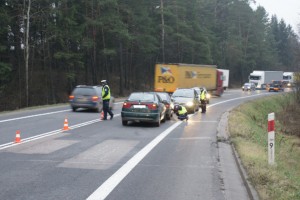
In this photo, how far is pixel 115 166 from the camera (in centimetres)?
998

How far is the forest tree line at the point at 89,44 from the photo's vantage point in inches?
1564

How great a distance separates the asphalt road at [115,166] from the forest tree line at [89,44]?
22.2 metres

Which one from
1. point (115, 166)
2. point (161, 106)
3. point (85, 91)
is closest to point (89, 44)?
point (85, 91)

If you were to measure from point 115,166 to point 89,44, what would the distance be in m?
36.9

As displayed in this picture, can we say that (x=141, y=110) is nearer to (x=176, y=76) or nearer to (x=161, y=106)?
(x=161, y=106)

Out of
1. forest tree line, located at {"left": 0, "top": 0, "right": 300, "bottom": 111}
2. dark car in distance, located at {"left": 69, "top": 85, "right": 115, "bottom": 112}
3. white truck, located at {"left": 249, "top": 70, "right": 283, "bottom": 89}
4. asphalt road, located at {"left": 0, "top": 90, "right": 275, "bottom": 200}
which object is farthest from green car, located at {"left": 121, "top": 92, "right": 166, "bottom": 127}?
white truck, located at {"left": 249, "top": 70, "right": 283, "bottom": 89}

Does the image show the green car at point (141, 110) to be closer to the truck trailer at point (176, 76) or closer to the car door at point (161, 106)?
the car door at point (161, 106)

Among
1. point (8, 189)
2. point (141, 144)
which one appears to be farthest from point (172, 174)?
point (141, 144)

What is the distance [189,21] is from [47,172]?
61850 millimetres

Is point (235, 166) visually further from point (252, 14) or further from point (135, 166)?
point (252, 14)

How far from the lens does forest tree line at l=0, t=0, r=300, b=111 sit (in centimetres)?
3972

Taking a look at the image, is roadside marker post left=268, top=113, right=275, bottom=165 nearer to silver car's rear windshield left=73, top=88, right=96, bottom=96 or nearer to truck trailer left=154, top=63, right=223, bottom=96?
silver car's rear windshield left=73, top=88, right=96, bottom=96

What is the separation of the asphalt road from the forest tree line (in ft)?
73.0

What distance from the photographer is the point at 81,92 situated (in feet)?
84.5
